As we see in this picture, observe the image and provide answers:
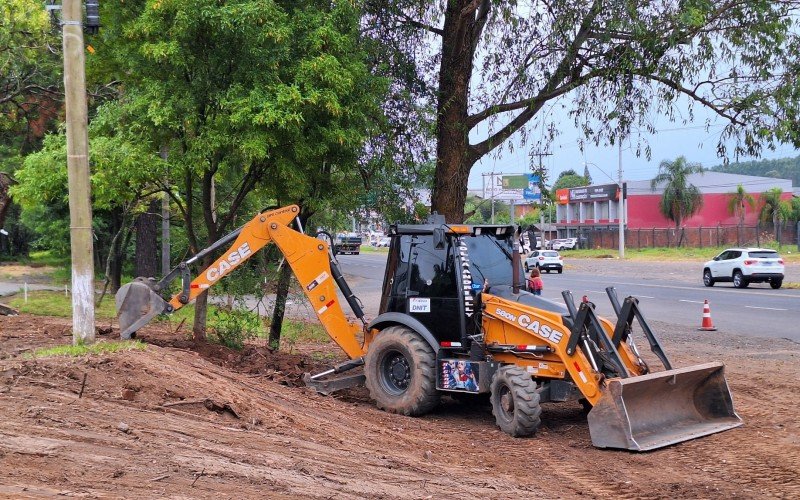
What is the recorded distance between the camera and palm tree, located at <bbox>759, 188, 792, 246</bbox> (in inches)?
2849

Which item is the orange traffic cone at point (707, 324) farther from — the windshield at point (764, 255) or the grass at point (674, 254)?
the grass at point (674, 254)

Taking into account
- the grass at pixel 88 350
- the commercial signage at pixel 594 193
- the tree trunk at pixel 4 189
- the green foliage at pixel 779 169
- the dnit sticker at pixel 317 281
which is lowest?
the grass at pixel 88 350

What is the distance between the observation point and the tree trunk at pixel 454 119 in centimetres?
1467

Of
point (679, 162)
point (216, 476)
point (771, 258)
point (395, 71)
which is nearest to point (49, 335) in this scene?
point (395, 71)

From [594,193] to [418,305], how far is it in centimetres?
8634

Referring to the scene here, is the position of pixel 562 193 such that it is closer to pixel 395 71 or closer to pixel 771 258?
pixel 771 258

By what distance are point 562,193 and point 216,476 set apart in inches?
3652

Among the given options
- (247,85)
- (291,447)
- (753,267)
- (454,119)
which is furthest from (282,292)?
(753,267)

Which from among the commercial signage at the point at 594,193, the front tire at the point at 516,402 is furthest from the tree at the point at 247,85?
the commercial signage at the point at 594,193

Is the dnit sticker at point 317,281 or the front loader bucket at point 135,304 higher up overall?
the dnit sticker at point 317,281

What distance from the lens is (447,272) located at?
10609 mm

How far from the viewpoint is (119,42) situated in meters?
13.5

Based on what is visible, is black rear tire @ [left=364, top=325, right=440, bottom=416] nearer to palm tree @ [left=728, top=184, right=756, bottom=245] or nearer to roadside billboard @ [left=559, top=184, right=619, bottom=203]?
palm tree @ [left=728, top=184, right=756, bottom=245]

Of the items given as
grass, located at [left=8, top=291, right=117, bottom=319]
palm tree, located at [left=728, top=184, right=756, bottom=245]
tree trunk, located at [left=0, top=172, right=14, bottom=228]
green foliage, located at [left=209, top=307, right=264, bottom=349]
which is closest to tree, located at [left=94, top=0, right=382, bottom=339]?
green foliage, located at [left=209, top=307, right=264, bottom=349]
